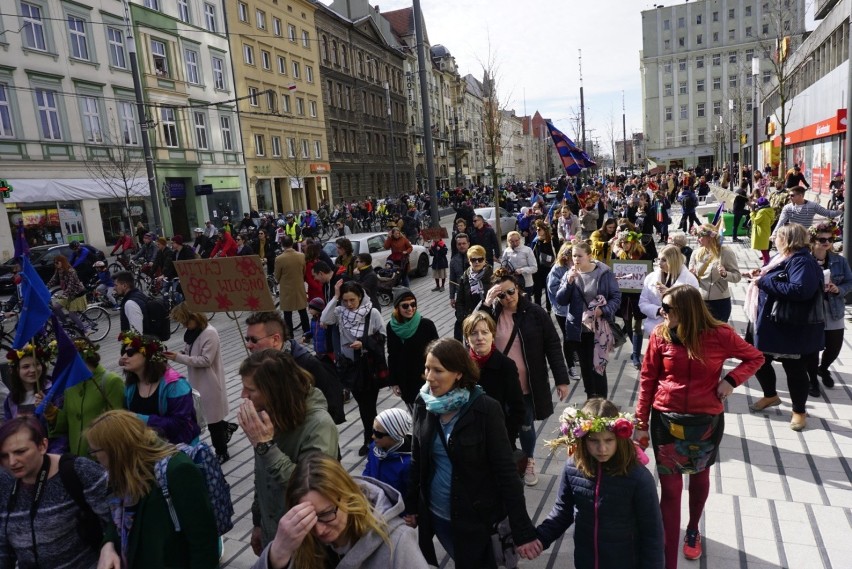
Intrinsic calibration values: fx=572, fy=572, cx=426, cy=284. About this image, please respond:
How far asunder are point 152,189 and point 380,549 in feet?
60.1

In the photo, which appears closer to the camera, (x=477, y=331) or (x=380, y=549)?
(x=380, y=549)

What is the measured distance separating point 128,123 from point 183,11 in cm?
854

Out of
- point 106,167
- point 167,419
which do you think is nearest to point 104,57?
point 106,167

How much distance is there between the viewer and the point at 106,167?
26.3 metres

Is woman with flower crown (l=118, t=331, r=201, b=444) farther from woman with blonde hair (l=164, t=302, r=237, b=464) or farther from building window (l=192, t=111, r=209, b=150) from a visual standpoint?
building window (l=192, t=111, r=209, b=150)

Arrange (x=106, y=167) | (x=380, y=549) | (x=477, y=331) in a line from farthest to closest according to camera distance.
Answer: (x=106, y=167), (x=477, y=331), (x=380, y=549)

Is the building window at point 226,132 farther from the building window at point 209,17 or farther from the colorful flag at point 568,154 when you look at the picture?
the colorful flag at point 568,154

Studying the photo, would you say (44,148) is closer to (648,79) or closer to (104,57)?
(104,57)

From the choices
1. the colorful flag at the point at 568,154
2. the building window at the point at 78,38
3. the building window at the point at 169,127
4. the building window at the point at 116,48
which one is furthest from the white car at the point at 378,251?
the building window at the point at 116,48

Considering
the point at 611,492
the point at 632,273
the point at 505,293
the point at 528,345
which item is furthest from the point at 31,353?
the point at 632,273

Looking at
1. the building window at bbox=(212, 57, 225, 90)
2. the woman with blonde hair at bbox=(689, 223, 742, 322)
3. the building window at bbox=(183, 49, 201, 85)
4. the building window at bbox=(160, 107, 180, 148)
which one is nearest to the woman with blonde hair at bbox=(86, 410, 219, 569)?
the woman with blonde hair at bbox=(689, 223, 742, 322)

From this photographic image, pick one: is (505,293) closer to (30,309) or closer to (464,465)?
(464,465)

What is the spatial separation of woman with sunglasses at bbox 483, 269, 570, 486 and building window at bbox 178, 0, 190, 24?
34.0m

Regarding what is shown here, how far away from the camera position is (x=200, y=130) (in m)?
33.3
